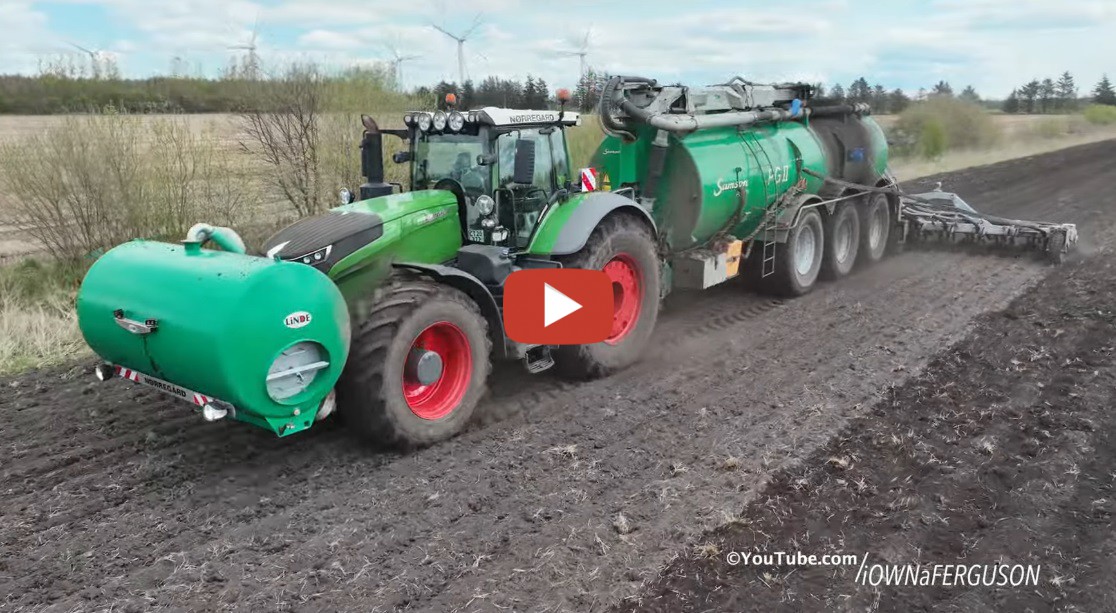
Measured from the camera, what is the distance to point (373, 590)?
159 inches

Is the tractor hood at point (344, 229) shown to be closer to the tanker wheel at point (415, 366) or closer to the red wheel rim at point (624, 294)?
the tanker wheel at point (415, 366)

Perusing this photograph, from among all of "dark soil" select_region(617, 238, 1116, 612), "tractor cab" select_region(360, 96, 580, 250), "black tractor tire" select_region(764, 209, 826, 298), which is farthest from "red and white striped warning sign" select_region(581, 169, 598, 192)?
"dark soil" select_region(617, 238, 1116, 612)

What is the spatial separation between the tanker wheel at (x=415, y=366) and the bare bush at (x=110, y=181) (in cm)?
743

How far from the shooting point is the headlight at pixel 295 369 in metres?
4.77

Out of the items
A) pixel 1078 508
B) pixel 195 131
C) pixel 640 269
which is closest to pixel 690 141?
pixel 640 269

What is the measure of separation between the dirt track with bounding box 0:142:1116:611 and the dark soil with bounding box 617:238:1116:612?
9.8 inches

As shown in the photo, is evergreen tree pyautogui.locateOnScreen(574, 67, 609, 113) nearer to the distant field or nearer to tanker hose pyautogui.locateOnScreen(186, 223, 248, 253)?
the distant field

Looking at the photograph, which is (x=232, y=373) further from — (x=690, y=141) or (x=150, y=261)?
(x=690, y=141)

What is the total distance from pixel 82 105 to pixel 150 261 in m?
7.53

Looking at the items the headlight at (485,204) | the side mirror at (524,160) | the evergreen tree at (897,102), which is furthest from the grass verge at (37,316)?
the evergreen tree at (897,102)

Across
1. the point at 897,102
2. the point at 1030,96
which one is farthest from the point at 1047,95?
the point at 897,102

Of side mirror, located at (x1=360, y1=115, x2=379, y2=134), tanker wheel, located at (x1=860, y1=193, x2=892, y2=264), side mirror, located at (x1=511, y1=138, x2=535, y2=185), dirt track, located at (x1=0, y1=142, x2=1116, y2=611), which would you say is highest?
side mirror, located at (x1=360, y1=115, x2=379, y2=134)

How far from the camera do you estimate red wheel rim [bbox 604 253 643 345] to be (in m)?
7.44

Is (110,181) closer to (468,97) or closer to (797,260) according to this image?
(468,97)
